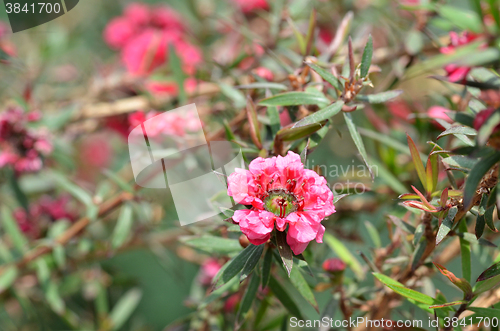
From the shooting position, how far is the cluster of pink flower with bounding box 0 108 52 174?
2.24ft

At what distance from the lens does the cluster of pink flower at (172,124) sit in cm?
64

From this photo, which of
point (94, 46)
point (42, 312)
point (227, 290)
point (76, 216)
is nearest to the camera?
point (227, 290)

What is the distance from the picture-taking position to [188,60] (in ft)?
3.19

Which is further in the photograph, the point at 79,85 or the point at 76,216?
the point at 79,85

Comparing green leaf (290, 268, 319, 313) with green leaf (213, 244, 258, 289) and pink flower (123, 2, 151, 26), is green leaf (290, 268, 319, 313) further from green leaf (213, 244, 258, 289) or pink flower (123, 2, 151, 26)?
pink flower (123, 2, 151, 26)

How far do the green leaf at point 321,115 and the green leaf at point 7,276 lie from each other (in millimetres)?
602

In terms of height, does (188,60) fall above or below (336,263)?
above

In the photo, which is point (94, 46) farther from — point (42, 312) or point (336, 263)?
point (336, 263)

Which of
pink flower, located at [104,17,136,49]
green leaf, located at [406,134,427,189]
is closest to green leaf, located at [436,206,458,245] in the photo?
green leaf, located at [406,134,427,189]

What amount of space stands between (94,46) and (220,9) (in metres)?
0.44

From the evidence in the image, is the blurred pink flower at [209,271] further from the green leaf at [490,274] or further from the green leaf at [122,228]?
the green leaf at [490,274]

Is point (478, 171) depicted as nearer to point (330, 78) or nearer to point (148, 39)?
point (330, 78)

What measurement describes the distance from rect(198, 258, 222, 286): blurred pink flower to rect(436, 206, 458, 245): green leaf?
0.47 meters

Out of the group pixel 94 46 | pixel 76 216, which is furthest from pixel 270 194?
pixel 94 46
